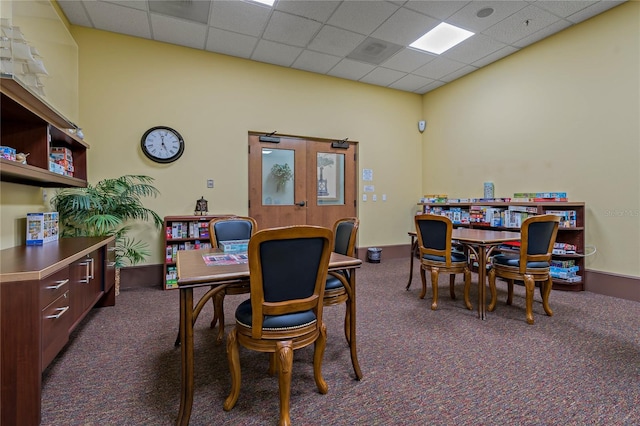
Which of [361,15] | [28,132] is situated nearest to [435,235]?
[361,15]

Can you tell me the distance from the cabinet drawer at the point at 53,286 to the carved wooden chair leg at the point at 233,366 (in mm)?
936

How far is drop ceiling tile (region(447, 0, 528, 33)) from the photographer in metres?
3.29

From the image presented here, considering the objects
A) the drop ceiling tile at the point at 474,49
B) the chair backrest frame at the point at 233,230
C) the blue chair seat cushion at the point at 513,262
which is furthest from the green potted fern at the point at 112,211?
the drop ceiling tile at the point at 474,49

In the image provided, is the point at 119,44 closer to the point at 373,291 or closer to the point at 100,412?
the point at 100,412

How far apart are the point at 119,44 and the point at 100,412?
416 centimetres

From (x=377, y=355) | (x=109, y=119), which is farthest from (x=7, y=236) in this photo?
(x=377, y=355)

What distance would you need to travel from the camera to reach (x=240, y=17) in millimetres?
3496

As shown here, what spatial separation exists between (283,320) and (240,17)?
3.55 meters

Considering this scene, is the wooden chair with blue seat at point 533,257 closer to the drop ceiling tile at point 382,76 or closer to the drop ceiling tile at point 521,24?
the drop ceiling tile at point 521,24

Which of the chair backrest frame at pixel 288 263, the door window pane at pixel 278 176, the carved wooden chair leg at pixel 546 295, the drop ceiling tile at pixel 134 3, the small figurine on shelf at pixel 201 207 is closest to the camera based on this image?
the chair backrest frame at pixel 288 263

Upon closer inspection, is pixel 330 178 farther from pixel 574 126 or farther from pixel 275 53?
pixel 574 126

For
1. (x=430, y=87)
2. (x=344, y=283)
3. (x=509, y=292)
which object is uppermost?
(x=430, y=87)

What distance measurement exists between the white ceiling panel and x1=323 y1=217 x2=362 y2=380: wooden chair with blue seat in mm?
2547

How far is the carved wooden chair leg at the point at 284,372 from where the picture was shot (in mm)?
1402
